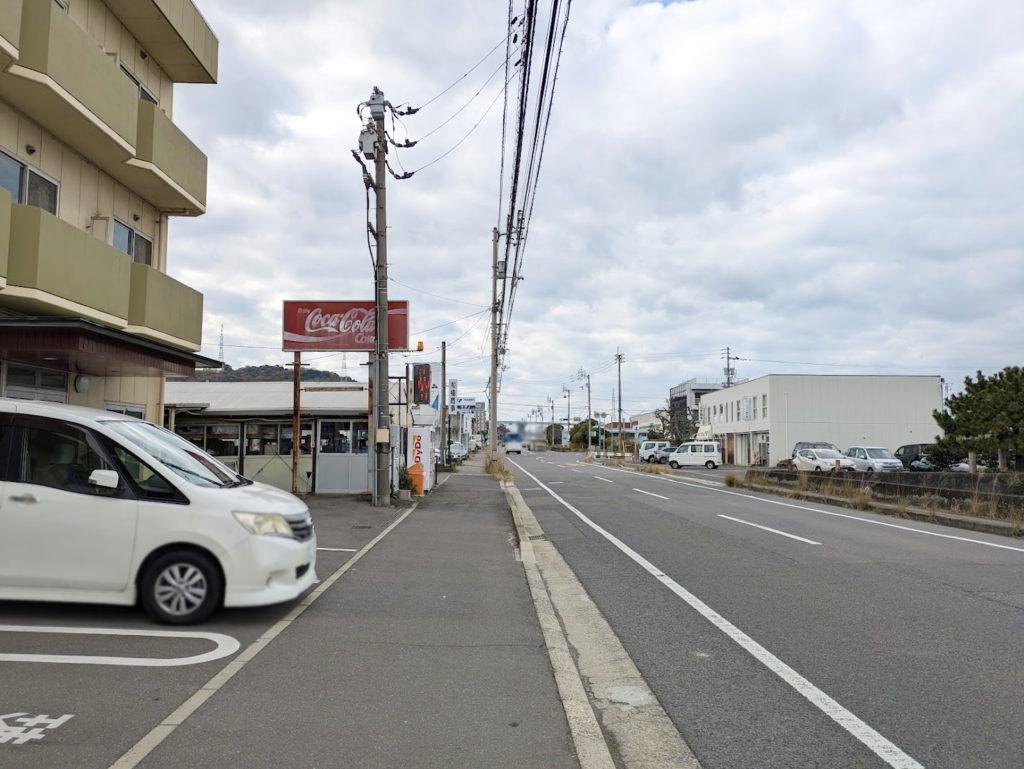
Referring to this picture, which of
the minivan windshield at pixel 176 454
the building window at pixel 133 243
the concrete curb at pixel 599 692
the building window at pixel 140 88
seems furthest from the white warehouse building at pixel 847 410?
the minivan windshield at pixel 176 454

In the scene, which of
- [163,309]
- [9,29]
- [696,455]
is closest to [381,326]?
[163,309]

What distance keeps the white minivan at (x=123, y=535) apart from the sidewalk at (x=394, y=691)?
75 cm

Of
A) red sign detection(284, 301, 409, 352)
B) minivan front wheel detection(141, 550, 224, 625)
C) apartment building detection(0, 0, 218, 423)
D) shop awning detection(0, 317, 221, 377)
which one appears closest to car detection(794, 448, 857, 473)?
red sign detection(284, 301, 409, 352)

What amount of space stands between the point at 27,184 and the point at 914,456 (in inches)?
1638

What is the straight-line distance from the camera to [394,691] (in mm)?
4922

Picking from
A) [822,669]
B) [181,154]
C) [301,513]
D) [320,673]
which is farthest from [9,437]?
[181,154]

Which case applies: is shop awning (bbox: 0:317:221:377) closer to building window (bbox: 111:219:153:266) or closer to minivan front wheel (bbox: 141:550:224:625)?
building window (bbox: 111:219:153:266)

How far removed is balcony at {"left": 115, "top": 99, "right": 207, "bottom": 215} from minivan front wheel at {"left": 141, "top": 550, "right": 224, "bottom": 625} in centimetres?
979

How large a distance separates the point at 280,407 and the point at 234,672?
1590 cm

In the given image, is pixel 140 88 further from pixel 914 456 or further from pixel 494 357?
pixel 914 456

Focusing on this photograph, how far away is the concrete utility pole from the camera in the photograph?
18094 mm

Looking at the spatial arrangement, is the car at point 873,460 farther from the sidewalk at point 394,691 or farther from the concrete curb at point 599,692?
the sidewalk at point 394,691

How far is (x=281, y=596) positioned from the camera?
256 inches

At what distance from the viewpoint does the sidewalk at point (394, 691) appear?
3967 mm
